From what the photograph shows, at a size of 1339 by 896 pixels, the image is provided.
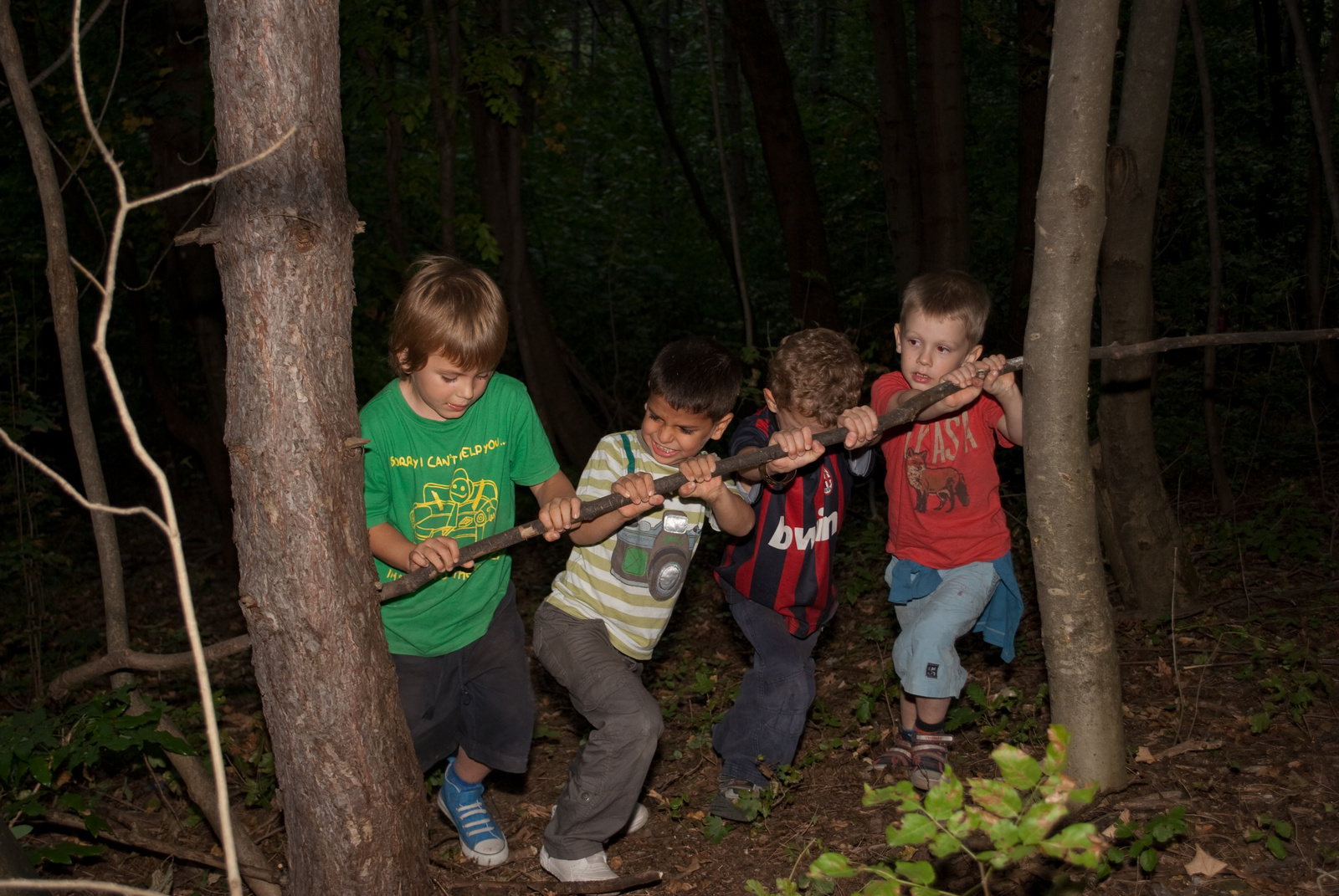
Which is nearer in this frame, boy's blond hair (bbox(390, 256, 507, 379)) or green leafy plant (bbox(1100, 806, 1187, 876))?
green leafy plant (bbox(1100, 806, 1187, 876))

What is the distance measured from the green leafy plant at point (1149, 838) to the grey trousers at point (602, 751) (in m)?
1.37

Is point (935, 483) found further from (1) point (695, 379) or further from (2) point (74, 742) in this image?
(2) point (74, 742)

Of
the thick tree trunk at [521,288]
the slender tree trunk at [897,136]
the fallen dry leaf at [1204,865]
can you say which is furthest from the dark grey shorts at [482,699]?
the slender tree trunk at [897,136]

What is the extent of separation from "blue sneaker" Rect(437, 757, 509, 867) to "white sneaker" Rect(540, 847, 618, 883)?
1.18 ft

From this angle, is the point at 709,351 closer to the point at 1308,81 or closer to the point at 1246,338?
the point at 1246,338

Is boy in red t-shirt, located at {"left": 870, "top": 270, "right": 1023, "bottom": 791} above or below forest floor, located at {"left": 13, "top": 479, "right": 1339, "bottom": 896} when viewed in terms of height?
above

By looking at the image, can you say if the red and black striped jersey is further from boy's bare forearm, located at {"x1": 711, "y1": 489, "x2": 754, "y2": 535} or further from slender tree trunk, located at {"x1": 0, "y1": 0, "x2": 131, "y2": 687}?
slender tree trunk, located at {"x1": 0, "y1": 0, "x2": 131, "y2": 687}

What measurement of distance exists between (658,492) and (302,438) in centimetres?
102

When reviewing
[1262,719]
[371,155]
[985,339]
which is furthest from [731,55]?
[1262,719]

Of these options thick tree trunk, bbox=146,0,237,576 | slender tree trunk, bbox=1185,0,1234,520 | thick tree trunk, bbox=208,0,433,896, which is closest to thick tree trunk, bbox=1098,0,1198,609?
slender tree trunk, bbox=1185,0,1234,520

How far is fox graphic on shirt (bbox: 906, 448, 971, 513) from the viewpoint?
3668 millimetres

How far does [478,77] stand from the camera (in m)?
6.71

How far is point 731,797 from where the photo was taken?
3.60 metres

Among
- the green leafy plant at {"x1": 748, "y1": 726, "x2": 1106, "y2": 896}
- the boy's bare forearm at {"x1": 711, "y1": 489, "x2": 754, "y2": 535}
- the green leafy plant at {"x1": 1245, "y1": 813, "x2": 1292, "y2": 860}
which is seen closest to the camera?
the green leafy plant at {"x1": 748, "y1": 726, "x2": 1106, "y2": 896}
